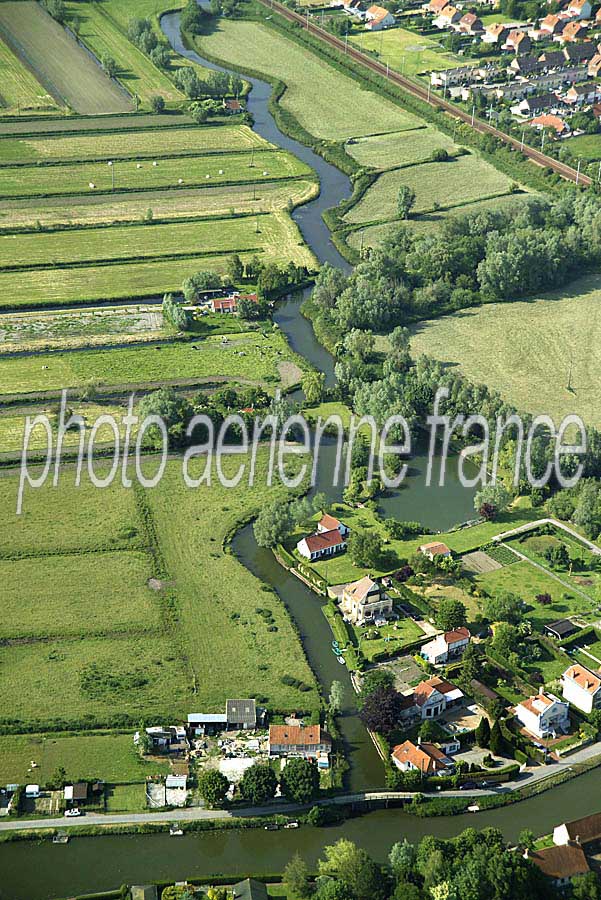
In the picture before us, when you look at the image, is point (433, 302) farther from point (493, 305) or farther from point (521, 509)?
point (521, 509)

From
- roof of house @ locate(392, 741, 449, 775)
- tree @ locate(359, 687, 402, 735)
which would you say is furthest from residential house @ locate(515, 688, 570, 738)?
tree @ locate(359, 687, 402, 735)

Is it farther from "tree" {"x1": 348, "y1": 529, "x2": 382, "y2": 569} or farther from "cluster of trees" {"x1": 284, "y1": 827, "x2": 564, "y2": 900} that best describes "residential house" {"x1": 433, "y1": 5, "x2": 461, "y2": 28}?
"cluster of trees" {"x1": 284, "y1": 827, "x2": 564, "y2": 900}

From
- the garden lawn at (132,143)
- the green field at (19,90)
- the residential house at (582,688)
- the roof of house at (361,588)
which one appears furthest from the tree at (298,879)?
the green field at (19,90)

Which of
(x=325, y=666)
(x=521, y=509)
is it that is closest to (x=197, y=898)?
(x=325, y=666)

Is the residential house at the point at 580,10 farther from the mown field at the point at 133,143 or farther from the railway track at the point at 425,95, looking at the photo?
the mown field at the point at 133,143

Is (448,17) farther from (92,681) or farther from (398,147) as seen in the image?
(92,681)
